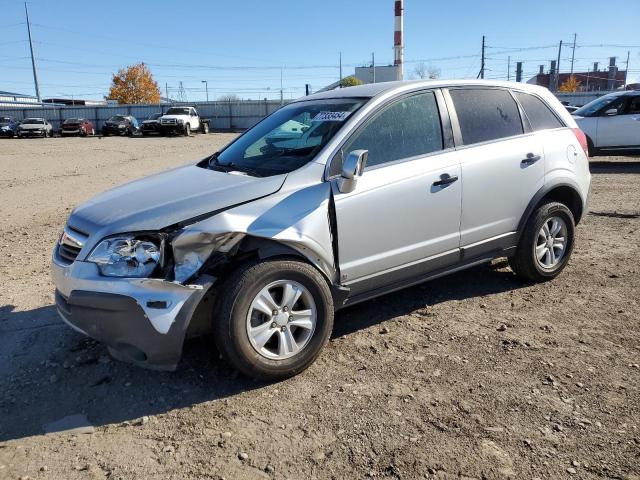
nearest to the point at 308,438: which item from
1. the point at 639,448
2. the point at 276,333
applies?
the point at 276,333

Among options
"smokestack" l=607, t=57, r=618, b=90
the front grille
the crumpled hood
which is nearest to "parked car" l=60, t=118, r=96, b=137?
the crumpled hood

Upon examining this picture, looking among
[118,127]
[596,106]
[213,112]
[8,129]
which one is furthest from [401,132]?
[213,112]

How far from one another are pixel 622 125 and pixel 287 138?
11.1 meters

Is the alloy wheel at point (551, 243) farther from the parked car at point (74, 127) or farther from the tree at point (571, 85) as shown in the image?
the tree at point (571, 85)

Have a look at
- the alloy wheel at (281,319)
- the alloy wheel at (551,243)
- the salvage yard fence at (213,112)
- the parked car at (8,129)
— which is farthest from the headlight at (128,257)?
the salvage yard fence at (213,112)

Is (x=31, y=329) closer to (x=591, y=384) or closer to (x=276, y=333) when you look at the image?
(x=276, y=333)

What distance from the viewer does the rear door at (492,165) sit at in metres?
4.05

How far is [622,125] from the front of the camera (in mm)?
12219

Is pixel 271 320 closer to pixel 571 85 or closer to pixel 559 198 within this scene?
pixel 559 198

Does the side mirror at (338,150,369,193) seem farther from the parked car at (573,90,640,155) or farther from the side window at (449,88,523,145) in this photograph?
the parked car at (573,90,640,155)

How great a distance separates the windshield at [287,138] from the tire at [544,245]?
1.91 m

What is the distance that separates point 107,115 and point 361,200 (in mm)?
48141

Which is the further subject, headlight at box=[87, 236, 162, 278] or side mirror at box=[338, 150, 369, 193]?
side mirror at box=[338, 150, 369, 193]

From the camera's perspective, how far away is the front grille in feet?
10.5
